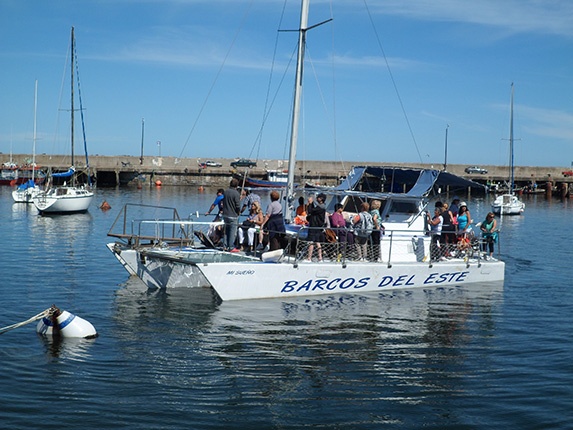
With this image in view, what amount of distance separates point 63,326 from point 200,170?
264 ft

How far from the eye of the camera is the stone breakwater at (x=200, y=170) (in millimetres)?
89688

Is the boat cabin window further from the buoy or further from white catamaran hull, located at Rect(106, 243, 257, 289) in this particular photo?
the buoy

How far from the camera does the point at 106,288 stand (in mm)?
20016

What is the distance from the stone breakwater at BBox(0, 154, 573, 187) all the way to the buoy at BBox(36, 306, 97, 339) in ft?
241

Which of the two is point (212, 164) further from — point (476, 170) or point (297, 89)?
point (297, 89)

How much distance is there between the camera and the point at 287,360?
13.1 metres

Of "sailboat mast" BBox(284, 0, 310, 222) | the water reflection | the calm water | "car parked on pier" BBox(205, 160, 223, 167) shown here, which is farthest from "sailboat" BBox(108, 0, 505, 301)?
"car parked on pier" BBox(205, 160, 223, 167)

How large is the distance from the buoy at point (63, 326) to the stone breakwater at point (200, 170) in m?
73.5

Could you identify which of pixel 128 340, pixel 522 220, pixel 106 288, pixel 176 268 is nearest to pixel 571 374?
pixel 128 340

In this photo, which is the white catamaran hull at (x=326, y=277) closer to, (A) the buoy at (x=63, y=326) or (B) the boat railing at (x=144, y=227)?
(B) the boat railing at (x=144, y=227)

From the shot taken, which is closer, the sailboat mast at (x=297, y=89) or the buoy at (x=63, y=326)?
the buoy at (x=63, y=326)

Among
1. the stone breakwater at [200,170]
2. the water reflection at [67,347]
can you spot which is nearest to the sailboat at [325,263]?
the water reflection at [67,347]

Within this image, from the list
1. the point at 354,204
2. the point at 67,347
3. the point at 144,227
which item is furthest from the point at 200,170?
the point at 67,347

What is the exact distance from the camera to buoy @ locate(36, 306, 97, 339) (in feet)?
45.6
